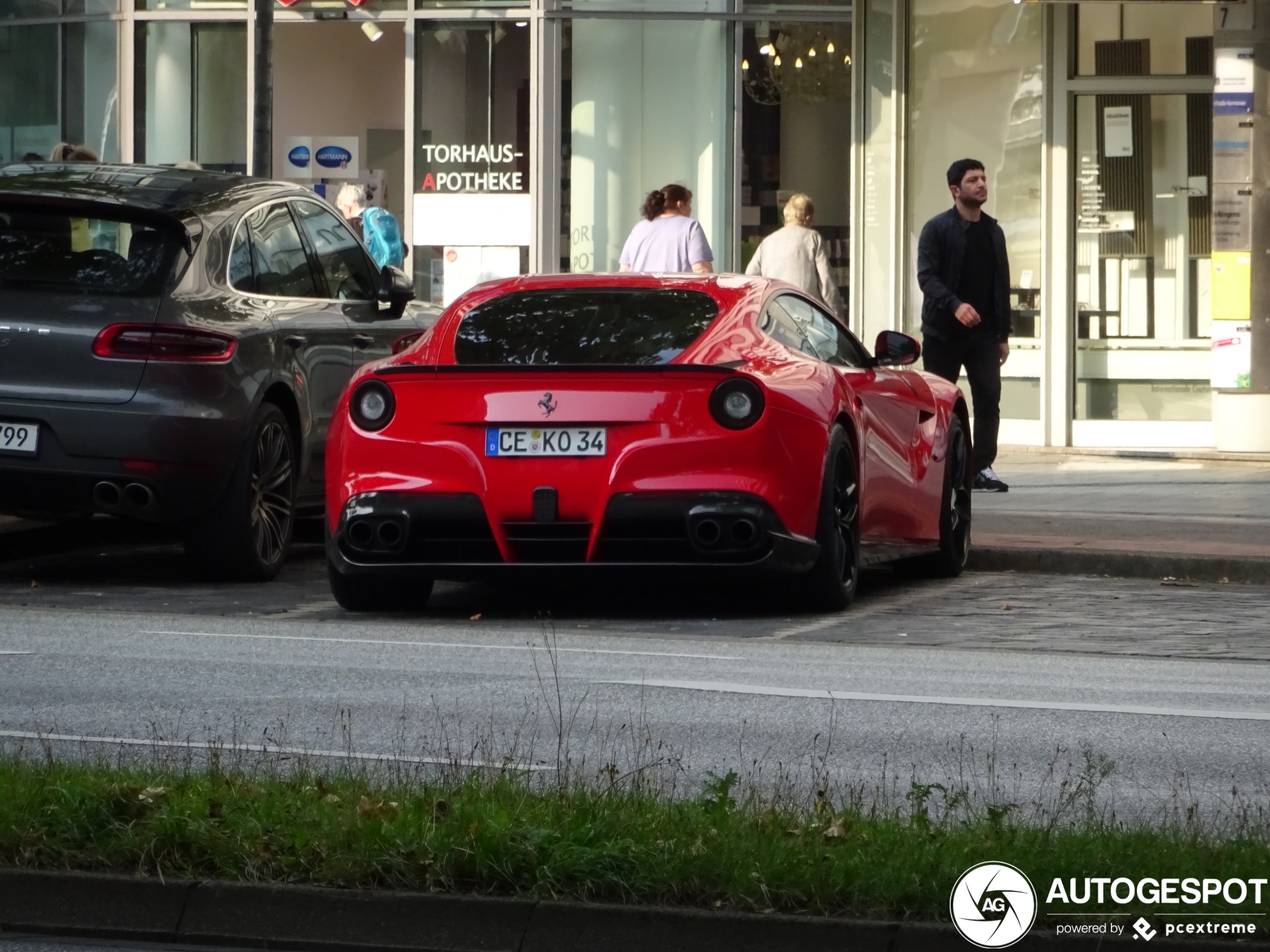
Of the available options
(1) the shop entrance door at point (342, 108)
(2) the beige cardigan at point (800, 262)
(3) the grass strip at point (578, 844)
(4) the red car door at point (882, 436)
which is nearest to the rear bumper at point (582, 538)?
(4) the red car door at point (882, 436)

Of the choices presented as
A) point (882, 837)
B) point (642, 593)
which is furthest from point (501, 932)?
point (642, 593)

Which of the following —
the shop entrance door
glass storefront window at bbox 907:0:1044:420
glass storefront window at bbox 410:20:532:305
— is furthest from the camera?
the shop entrance door

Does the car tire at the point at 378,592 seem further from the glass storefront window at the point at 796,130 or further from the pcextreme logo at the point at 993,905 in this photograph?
the glass storefront window at the point at 796,130

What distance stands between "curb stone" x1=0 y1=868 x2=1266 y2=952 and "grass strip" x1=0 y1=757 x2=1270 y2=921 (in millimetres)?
74

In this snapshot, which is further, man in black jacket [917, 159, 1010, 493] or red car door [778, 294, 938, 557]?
man in black jacket [917, 159, 1010, 493]

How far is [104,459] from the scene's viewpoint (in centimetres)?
1052

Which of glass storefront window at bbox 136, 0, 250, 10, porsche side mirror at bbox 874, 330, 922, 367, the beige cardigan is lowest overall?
porsche side mirror at bbox 874, 330, 922, 367

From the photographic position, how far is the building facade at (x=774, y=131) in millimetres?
19125

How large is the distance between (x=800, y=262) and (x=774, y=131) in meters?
3.77

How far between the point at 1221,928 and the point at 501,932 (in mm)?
1305

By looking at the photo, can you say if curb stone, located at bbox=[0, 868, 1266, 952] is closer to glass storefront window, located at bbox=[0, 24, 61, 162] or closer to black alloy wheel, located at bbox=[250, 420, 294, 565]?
black alloy wheel, located at bbox=[250, 420, 294, 565]

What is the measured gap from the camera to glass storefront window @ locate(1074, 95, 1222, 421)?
19062mm

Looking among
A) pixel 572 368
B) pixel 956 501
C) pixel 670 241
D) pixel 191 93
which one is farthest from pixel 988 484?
pixel 191 93

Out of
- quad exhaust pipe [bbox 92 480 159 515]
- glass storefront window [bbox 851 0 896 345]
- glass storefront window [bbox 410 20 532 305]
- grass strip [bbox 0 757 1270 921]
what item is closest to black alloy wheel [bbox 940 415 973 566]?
quad exhaust pipe [bbox 92 480 159 515]
